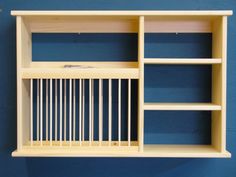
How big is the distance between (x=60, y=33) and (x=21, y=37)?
0.20m

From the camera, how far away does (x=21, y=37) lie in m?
1.24

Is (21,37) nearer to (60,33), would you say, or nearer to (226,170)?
(60,33)

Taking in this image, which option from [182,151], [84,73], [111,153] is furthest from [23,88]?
[182,151]

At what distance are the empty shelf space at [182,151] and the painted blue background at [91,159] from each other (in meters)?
0.09

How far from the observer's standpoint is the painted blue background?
1.39 meters

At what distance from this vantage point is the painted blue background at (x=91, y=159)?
4.57 feet

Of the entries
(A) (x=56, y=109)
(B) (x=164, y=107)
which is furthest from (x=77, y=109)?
(B) (x=164, y=107)

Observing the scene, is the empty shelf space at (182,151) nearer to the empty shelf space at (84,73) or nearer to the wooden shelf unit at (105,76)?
the wooden shelf unit at (105,76)

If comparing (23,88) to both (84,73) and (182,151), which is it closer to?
(84,73)

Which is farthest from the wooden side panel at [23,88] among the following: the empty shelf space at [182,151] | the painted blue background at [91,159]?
the empty shelf space at [182,151]

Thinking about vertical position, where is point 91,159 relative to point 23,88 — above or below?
below

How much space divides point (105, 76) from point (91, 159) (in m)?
0.40

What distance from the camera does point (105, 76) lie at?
1.22m

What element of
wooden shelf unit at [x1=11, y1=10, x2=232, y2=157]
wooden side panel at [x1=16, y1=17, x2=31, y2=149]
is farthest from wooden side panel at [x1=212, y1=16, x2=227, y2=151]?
wooden side panel at [x1=16, y1=17, x2=31, y2=149]
